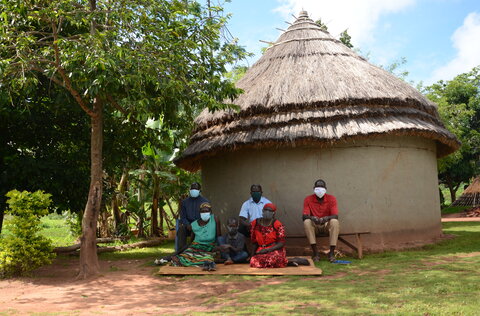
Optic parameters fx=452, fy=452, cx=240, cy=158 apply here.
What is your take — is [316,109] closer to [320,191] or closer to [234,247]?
[320,191]

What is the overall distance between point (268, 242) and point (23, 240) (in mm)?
3433

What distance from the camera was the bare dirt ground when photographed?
4445 millimetres

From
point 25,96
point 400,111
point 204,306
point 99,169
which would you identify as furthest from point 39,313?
point 400,111

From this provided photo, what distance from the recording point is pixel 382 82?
8500 millimetres

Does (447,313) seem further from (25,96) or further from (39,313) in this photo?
(25,96)

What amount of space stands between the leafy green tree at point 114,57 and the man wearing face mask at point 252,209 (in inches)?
60.0

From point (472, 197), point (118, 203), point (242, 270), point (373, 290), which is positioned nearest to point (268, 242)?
point (242, 270)

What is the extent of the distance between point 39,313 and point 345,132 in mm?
5150

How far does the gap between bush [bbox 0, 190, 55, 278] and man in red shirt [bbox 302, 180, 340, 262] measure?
386 centimetres

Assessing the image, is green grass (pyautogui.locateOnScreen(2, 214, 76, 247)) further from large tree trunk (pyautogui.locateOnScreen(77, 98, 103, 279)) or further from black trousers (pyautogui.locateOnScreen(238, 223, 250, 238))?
black trousers (pyautogui.locateOnScreen(238, 223, 250, 238))

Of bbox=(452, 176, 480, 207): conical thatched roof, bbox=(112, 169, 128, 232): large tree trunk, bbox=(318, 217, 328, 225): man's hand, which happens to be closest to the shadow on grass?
bbox=(112, 169, 128, 232): large tree trunk

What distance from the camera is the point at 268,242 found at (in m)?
6.44

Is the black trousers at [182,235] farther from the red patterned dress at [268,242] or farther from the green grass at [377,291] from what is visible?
the green grass at [377,291]

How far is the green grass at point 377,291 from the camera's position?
395cm
